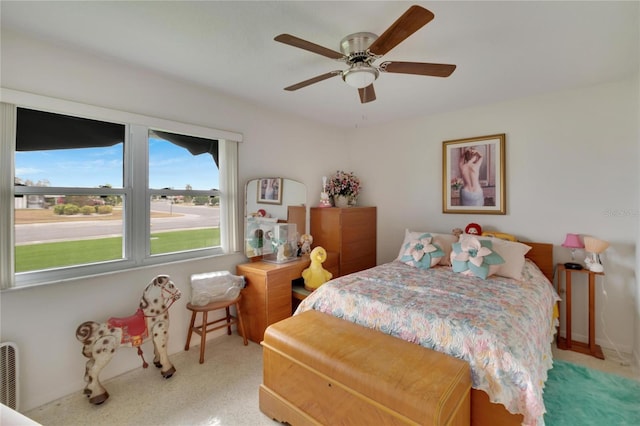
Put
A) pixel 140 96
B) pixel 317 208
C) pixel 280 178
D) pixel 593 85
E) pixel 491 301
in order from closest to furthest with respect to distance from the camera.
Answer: pixel 491 301 < pixel 140 96 < pixel 593 85 < pixel 280 178 < pixel 317 208

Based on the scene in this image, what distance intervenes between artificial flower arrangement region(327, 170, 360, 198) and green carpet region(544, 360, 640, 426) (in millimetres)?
2759

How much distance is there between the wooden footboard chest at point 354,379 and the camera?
4.32 ft

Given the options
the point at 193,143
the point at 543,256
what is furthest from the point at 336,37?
the point at 543,256

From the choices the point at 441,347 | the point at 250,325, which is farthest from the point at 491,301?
the point at 250,325

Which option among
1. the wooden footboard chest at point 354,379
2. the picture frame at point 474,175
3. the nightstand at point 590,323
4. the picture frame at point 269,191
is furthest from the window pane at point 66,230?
the nightstand at point 590,323

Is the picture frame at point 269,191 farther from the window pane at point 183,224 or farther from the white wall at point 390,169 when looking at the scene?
the window pane at point 183,224

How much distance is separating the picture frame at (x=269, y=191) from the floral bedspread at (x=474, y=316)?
4.47 feet

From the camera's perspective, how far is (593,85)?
2680 millimetres

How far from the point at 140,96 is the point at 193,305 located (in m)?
1.87

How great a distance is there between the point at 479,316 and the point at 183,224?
2598mm

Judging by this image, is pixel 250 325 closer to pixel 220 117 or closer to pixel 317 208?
pixel 317 208

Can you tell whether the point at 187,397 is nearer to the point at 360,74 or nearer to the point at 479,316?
the point at 479,316

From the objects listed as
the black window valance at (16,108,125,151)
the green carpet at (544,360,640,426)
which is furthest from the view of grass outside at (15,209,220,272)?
the green carpet at (544,360,640,426)

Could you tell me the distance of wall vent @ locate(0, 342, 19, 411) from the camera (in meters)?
1.77
